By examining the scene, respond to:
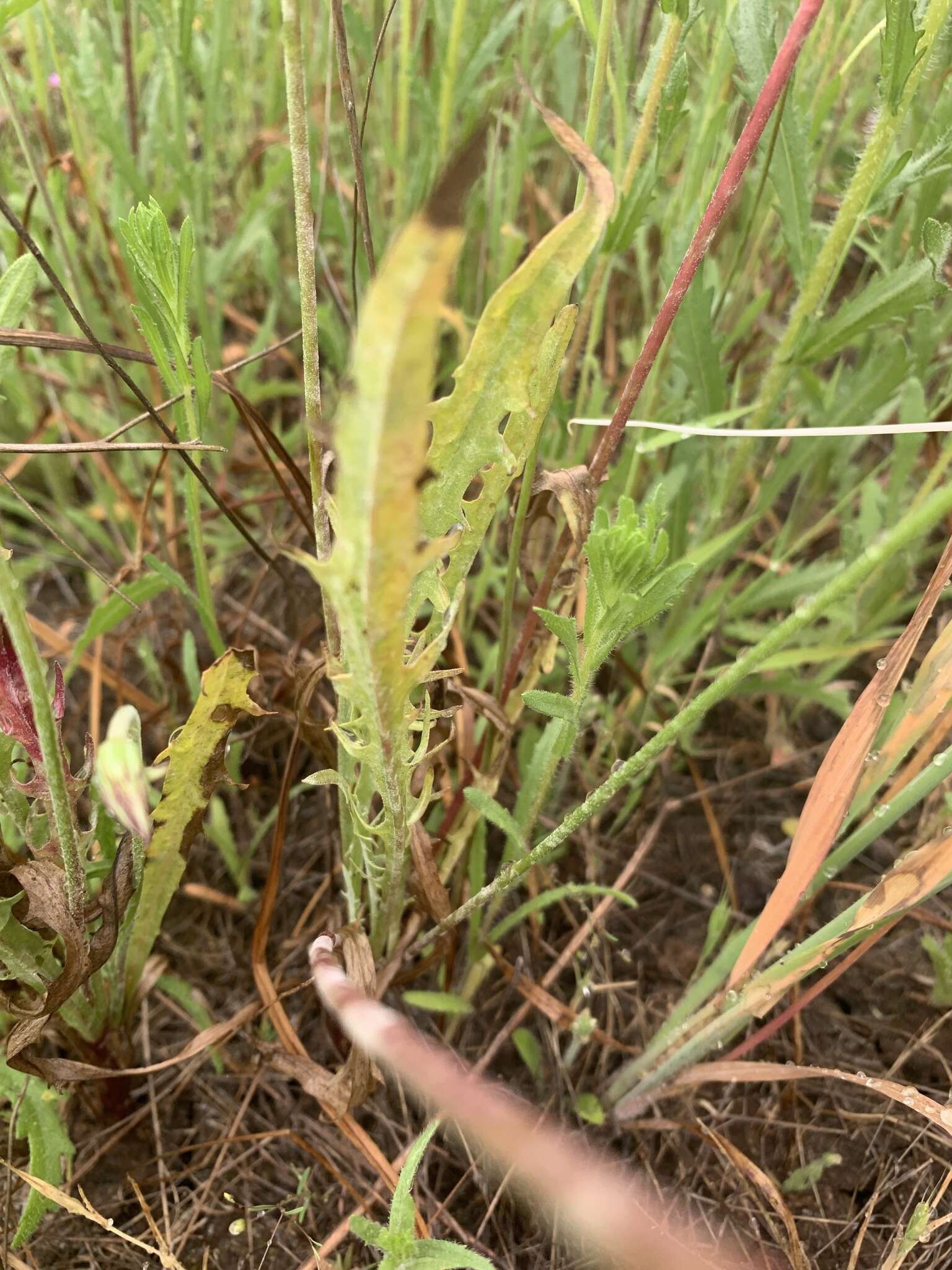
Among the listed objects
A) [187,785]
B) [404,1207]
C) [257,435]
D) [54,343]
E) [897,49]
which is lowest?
[404,1207]

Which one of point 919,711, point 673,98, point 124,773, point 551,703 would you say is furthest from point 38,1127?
point 673,98

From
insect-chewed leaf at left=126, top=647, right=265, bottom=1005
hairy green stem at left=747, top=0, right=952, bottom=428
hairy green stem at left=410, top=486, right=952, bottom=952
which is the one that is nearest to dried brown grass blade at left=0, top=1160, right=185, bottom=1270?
insect-chewed leaf at left=126, top=647, right=265, bottom=1005

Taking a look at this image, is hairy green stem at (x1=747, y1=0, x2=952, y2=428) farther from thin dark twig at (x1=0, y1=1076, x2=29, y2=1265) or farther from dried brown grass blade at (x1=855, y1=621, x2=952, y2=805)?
thin dark twig at (x1=0, y1=1076, x2=29, y2=1265)

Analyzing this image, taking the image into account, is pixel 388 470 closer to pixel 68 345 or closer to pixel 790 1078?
pixel 68 345

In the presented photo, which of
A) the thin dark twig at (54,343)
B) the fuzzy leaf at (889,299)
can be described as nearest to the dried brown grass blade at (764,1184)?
the fuzzy leaf at (889,299)

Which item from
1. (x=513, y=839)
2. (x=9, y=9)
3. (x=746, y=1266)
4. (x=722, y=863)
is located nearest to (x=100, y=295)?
(x=9, y=9)
